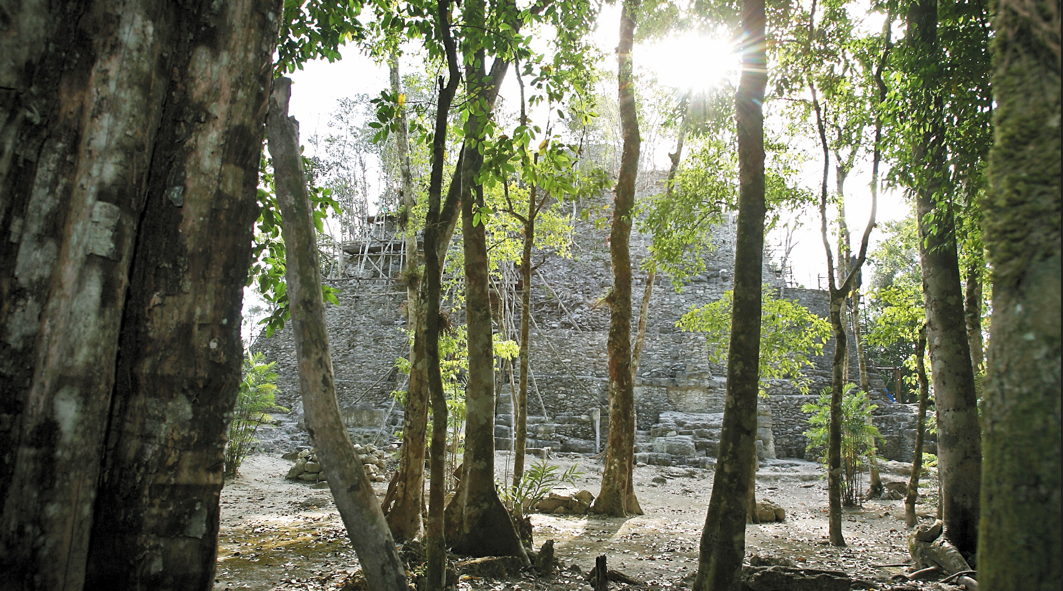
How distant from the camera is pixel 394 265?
26797 millimetres

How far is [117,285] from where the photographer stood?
6.30 feet

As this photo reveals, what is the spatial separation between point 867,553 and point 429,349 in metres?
5.34

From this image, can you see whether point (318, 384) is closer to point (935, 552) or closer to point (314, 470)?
point (935, 552)

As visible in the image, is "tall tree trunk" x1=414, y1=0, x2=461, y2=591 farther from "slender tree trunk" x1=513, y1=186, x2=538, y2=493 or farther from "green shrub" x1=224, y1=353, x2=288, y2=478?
"green shrub" x1=224, y1=353, x2=288, y2=478

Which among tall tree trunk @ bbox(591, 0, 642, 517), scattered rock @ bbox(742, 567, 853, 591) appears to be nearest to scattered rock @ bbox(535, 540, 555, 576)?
scattered rock @ bbox(742, 567, 853, 591)

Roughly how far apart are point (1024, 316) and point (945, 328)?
16.7 ft

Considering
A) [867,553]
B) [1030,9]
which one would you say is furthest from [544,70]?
[867,553]

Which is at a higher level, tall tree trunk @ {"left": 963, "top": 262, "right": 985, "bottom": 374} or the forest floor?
tall tree trunk @ {"left": 963, "top": 262, "right": 985, "bottom": 374}

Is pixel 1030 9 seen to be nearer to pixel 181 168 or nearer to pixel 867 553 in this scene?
pixel 181 168

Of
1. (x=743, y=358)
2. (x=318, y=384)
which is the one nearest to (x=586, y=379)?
(x=743, y=358)

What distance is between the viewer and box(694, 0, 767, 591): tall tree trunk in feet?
11.4

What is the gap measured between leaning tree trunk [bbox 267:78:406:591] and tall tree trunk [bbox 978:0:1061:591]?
6.75ft

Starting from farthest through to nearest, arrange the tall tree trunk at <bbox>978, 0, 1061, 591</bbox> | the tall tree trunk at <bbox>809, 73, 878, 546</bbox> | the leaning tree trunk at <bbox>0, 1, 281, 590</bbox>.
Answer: the tall tree trunk at <bbox>809, 73, 878, 546</bbox> → the leaning tree trunk at <bbox>0, 1, 281, 590</bbox> → the tall tree trunk at <bbox>978, 0, 1061, 591</bbox>

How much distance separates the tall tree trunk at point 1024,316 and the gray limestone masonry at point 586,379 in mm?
10958
